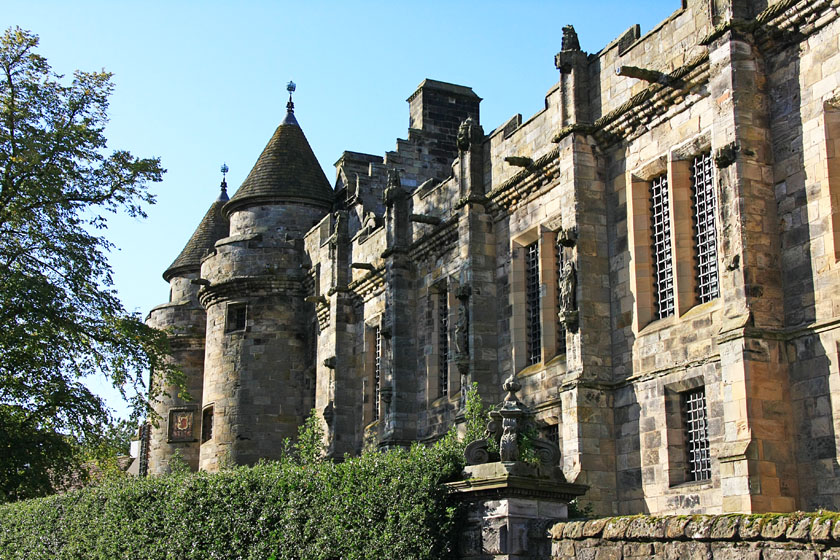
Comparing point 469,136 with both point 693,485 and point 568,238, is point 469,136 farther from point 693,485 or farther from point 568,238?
point 693,485

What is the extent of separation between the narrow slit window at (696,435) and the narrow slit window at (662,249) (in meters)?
1.48

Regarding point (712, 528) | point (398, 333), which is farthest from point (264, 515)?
point (398, 333)

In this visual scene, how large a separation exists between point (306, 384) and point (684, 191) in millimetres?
16381

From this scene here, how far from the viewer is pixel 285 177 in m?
33.3

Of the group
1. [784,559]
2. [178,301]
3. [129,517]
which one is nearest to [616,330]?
[129,517]

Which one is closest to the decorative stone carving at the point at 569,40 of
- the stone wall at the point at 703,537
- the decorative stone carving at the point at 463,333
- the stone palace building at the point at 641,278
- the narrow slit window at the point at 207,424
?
the stone palace building at the point at 641,278

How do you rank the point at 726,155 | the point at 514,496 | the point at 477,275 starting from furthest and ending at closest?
the point at 477,275
the point at 726,155
the point at 514,496

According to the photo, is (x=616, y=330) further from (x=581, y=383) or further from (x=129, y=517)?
(x=129, y=517)

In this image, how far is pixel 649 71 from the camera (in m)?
18.1

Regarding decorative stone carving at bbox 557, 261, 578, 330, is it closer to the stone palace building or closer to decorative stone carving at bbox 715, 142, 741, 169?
the stone palace building

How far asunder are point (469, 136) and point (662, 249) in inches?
259

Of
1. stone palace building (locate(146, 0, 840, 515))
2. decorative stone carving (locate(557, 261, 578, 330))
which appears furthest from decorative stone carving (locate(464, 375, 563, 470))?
decorative stone carving (locate(557, 261, 578, 330))

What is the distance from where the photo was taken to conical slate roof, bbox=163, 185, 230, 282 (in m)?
39.1

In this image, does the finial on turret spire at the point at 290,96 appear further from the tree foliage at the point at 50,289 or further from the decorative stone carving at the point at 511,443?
the decorative stone carving at the point at 511,443
